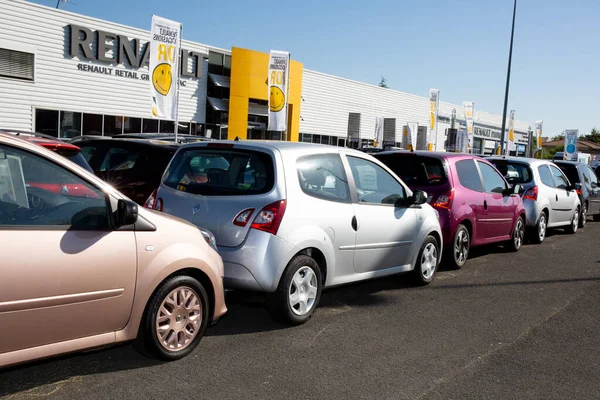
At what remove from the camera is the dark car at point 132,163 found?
24.5 feet

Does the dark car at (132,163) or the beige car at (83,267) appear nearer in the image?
the beige car at (83,267)

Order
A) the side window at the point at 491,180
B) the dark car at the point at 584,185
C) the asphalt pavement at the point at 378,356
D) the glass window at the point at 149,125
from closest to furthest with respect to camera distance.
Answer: the asphalt pavement at the point at 378,356 < the side window at the point at 491,180 < the dark car at the point at 584,185 < the glass window at the point at 149,125

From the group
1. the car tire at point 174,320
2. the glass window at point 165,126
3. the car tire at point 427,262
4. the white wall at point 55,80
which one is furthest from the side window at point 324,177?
the glass window at point 165,126

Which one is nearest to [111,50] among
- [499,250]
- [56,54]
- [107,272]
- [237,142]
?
[56,54]

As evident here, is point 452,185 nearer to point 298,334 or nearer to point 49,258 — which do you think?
Answer: point 298,334

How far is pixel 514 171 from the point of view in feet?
39.9

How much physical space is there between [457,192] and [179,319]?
5.20 m

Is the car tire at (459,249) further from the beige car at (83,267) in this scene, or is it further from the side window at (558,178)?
the side window at (558,178)

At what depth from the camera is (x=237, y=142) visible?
5.81 metres

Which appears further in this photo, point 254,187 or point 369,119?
point 369,119

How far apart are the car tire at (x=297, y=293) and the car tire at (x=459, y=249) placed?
3.40 m

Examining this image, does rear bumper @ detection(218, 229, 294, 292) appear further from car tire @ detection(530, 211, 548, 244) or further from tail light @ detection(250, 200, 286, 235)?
car tire @ detection(530, 211, 548, 244)

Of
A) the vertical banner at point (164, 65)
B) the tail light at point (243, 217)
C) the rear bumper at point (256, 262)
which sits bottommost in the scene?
the rear bumper at point (256, 262)

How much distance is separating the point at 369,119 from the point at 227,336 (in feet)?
130
